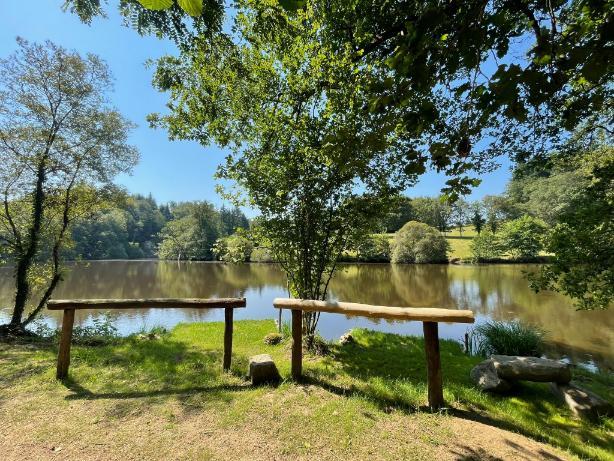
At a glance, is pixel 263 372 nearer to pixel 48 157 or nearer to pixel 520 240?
pixel 48 157

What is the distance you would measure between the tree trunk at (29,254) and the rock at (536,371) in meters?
10.8

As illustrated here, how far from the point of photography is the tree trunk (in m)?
8.03

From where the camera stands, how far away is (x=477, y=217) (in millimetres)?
59375

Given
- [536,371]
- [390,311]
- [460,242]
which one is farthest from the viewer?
[460,242]

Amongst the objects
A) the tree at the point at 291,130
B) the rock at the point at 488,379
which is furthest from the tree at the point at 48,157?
the rock at the point at 488,379

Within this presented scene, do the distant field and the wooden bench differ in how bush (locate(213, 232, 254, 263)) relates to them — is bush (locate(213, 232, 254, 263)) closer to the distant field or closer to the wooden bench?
the wooden bench

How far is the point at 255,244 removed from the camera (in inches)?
257

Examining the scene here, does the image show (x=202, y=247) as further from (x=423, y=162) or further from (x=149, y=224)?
(x=423, y=162)

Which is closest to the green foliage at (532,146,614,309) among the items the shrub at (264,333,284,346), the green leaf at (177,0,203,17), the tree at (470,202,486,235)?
the shrub at (264,333,284,346)

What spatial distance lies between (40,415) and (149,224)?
98892 millimetres

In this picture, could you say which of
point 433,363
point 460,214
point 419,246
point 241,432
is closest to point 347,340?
point 433,363

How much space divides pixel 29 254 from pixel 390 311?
9395 millimetres

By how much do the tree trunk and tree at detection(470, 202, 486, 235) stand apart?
201 feet

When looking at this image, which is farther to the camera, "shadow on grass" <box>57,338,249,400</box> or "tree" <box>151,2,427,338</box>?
"tree" <box>151,2,427,338</box>
